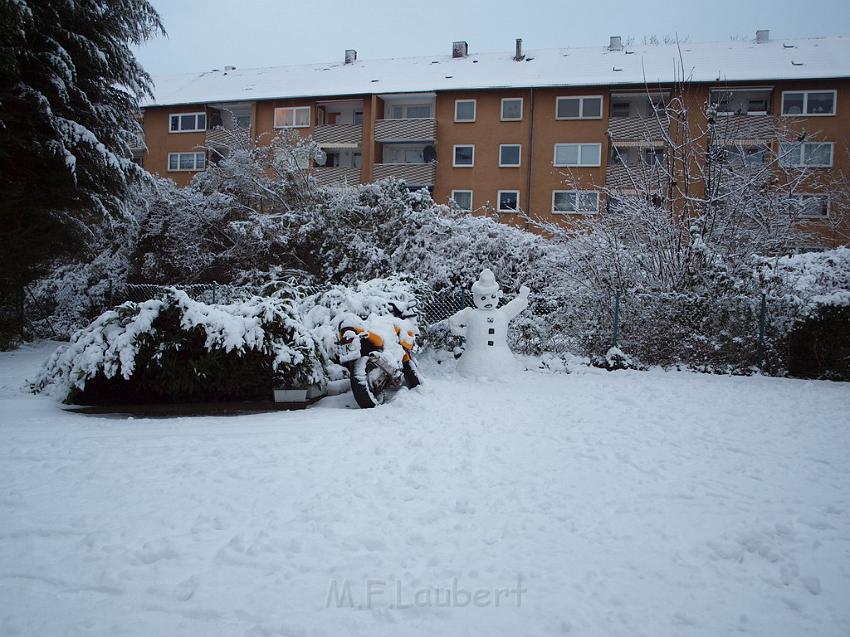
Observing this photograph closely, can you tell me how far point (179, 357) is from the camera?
6496mm

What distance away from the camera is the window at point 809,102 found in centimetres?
2664

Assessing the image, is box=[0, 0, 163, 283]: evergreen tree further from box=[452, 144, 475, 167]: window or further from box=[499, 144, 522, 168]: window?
box=[499, 144, 522, 168]: window

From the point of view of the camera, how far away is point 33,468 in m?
4.24

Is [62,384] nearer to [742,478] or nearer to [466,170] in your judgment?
[742,478]

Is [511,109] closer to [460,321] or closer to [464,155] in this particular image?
[464,155]

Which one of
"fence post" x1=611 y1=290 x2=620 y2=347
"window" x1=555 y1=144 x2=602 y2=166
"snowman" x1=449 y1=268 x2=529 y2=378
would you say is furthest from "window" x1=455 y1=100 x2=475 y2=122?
"snowman" x1=449 y1=268 x2=529 y2=378

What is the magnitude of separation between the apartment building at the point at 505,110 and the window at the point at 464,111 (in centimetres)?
6

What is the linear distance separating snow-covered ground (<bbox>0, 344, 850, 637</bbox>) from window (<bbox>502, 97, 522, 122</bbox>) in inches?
1053

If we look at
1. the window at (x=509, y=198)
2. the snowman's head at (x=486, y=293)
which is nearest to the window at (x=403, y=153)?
the window at (x=509, y=198)

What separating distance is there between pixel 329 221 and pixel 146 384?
7689 millimetres

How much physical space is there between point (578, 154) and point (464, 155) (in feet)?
20.2

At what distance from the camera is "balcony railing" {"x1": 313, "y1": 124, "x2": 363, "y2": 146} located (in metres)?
31.7

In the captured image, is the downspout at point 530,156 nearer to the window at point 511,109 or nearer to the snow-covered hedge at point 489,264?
the window at point 511,109

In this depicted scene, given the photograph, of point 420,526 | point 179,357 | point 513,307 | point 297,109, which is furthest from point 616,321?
point 297,109
